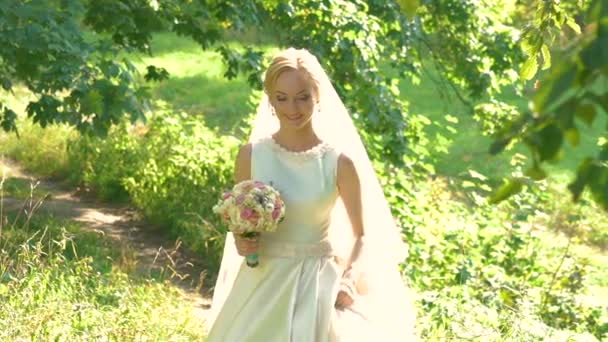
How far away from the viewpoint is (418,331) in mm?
6945

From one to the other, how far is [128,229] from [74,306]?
5935 millimetres

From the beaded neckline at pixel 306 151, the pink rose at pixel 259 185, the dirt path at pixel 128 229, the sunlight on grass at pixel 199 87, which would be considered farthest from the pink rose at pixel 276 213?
the sunlight on grass at pixel 199 87

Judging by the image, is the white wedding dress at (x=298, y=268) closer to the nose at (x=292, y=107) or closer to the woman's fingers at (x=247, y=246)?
the woman's fingers at (x=247, y=246)

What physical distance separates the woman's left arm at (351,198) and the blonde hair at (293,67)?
30 cm

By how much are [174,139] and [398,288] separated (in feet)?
27.5

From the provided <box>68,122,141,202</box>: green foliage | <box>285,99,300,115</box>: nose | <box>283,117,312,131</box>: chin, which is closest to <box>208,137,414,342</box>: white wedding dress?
<box>283,117,312,131</box>: chin

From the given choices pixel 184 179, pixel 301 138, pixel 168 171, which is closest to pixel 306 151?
pixel 301 138

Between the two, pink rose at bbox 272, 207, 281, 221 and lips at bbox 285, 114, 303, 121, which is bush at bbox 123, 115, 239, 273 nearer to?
lips at bbox 285, 114, 303, 121

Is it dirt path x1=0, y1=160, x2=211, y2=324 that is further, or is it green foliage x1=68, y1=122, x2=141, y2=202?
green foliage x1=68, y1=122, x2=141, y2=202

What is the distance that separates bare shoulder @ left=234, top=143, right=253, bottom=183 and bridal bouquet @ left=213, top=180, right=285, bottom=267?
0.84 feet

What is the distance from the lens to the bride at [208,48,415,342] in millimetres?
4832

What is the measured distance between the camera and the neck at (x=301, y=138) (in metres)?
4.95

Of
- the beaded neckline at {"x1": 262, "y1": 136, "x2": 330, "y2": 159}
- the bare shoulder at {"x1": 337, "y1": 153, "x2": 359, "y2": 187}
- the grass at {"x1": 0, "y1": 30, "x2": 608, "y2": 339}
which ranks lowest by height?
the grass at {"x1": 0, "y1": 30, "x2": 608, "y2": 339}

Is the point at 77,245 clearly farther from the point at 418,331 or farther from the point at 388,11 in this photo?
the point at 418,331
